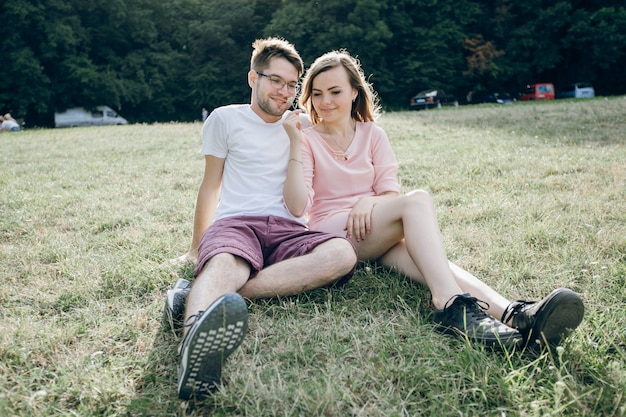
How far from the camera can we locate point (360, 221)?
275cm

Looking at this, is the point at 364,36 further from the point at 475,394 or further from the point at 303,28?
the point at 475,394

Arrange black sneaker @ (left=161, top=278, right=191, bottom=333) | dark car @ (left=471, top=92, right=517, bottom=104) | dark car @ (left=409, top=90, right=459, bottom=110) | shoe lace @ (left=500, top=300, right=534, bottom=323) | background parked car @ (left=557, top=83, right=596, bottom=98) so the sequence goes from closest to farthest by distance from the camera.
A: 1. shoe lace @ (left=500, top=300, right=534, bottom=323)
2. black sneaker @ (left=161, top=278, right=191, bottom=333)
3. dark car @ (left=409, top=90, right=459, bottom=110)
4. background parked car @ (left=557, top=83, right=596, bottom=98)
5. dark car @ (left=471, top=92, right=517, bottom=104)

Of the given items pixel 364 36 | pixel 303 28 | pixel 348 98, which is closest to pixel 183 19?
pixel 303 28

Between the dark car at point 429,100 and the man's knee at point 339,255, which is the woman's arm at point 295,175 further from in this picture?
the dark car at point 429,100

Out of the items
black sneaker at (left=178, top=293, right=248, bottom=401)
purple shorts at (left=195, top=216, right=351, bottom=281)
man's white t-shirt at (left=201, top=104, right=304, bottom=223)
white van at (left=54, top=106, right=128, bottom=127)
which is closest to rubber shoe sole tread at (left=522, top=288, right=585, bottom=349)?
purple shorts at (left=195, top=216, right=351, bottom=281)

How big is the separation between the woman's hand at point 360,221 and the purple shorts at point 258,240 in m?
0.16

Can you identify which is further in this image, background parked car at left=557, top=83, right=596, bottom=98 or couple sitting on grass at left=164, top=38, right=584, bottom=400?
background parked car at left=557, top=83, right=596, bottom=98

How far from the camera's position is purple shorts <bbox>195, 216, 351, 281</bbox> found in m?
2.50

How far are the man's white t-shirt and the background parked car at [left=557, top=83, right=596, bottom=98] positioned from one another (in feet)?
97.5

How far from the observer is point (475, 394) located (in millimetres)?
1796

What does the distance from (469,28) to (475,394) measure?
111 ft

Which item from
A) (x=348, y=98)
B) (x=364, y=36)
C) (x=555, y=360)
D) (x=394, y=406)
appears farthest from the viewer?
(x=364, y=36)

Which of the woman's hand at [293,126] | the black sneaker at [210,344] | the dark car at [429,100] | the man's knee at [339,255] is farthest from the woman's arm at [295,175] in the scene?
the dark car at [429,100]

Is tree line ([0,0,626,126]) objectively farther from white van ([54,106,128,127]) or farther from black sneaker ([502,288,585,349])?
black sneaker ([502,288,585,349])
